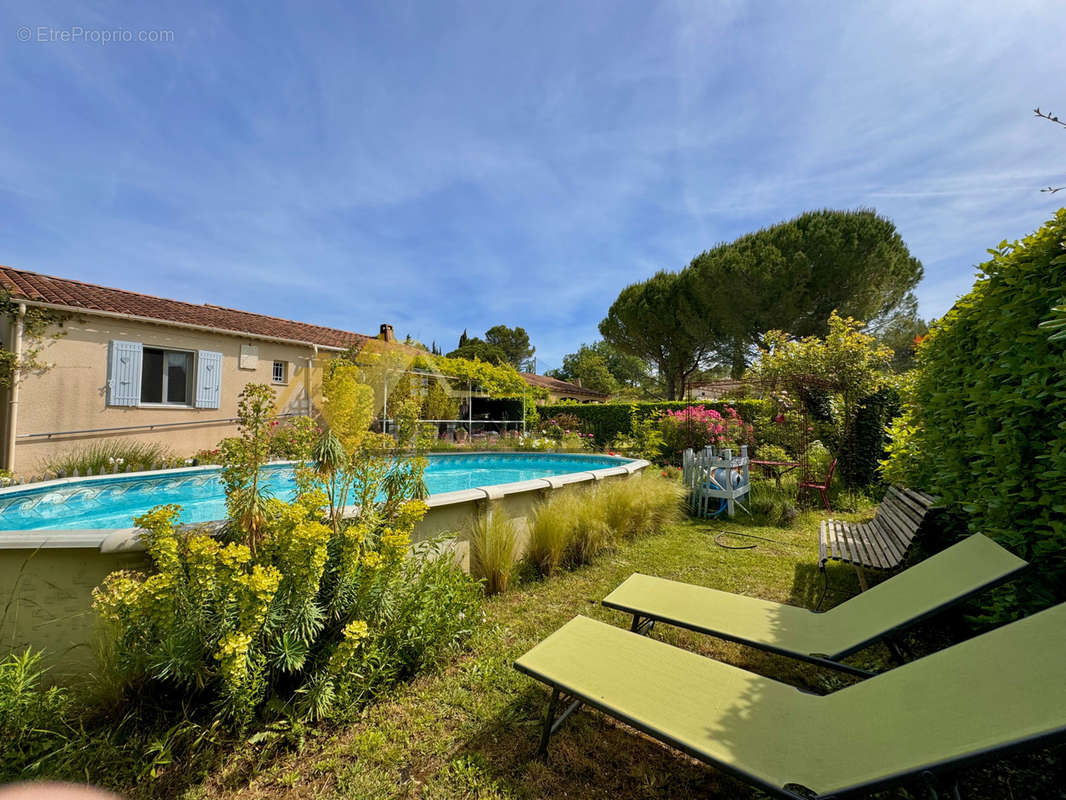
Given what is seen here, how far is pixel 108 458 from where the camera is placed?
28.9 feet

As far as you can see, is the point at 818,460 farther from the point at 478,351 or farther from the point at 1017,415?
the point at 478,351

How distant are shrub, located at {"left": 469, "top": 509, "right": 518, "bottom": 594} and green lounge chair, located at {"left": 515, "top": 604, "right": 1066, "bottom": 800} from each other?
167 centimetres

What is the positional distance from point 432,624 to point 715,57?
26.7ft

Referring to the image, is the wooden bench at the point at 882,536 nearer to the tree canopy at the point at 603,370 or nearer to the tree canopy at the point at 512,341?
the tree canopy at the point at 603,370

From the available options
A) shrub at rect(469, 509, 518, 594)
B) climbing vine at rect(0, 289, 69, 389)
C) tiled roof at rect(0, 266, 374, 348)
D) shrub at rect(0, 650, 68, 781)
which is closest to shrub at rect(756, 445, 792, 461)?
shrub at rect(469, 509, 518, 594)

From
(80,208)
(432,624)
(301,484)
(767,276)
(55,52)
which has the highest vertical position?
(767,276)

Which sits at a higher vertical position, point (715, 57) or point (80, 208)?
point (715, 57)

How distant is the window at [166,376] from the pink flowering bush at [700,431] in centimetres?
1346

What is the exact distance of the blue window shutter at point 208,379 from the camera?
10.8m

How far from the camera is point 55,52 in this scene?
562 cm

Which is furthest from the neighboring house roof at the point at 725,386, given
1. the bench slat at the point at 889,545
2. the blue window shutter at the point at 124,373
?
the blue window shutter at the point at 124,373

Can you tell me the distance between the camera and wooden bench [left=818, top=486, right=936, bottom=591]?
10.5 feet

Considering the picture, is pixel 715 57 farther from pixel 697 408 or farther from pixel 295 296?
pixel 295 296

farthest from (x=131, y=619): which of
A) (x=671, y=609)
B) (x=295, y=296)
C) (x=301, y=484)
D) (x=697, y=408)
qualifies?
(x=295, y=296)
